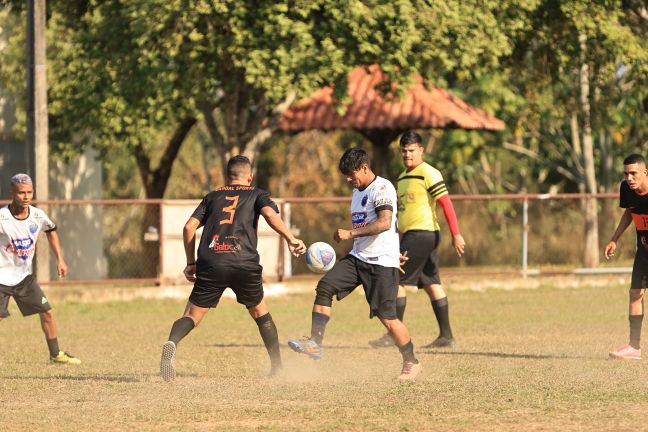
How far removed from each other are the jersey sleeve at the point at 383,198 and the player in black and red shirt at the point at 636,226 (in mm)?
2470

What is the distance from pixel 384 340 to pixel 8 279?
4.06 m

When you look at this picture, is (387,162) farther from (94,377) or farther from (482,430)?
(482,430)

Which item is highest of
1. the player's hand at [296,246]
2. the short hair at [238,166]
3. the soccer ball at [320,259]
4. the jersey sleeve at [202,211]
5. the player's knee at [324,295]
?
the short hair at [238,166]

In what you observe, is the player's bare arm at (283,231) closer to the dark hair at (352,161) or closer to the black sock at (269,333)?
the dark hair at (352,161)

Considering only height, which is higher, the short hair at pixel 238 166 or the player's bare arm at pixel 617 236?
the short hair at pixel 238 166

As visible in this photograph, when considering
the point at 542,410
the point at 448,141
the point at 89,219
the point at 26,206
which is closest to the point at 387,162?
the point at 448,141

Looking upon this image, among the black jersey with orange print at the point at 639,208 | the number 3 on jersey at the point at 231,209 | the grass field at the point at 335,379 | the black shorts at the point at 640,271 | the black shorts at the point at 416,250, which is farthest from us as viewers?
the black shorts at the point at 416,250

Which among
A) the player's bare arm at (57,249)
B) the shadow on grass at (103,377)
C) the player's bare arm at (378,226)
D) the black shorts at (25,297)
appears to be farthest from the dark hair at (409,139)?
the black shorts at (25,297)

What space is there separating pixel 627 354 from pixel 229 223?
4.19 meters

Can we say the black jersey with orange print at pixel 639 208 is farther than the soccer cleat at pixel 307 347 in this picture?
Yes

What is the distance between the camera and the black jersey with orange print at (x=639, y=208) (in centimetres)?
1173

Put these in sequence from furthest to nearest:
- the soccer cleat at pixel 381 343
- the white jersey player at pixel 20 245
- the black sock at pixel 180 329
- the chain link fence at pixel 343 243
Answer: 1. the chain link fence at pixel 343 243
2. the soccer cleat at pixel 381 343
3. the white jersey player at pixel 20 245
4. the black sock at pixel 180 329

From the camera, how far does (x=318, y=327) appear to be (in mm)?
10484

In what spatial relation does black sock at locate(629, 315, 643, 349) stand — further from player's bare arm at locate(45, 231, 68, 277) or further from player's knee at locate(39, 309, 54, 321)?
player's knee at locate(39, 309, 54, 321)
